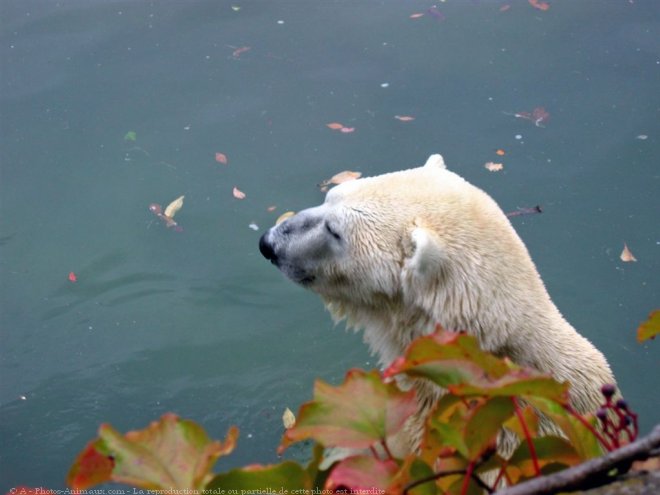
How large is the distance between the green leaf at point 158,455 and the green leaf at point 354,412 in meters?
0.11

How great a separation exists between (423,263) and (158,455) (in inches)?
64.5

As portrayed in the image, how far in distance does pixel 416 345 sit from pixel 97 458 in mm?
439

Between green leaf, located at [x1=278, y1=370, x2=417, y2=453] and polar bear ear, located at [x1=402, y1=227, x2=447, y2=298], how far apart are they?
56.6 inches

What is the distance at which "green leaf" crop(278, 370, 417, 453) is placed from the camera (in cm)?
103

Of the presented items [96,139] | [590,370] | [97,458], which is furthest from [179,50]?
[97,458]

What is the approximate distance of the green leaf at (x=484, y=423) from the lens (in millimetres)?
1017

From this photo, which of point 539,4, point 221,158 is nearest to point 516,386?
point 221,158

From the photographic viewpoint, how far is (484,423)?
1.02 m

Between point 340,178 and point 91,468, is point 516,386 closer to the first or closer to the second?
point 91,468

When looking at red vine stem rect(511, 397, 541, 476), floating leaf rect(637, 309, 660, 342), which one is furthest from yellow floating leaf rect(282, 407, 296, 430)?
red vine stem rect(511, 397, 541, 476)

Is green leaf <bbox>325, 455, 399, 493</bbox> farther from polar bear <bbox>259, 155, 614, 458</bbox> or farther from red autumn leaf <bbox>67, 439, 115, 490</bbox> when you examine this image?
polar bear <bbox>259, 155, 614, 458</bbox>

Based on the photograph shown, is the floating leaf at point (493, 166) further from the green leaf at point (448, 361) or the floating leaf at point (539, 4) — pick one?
the green leaf at point (448, 361)

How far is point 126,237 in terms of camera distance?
5.39m

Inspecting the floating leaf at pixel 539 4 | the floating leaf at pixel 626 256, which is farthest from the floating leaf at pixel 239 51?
the floating leaf at pixel 626 256
